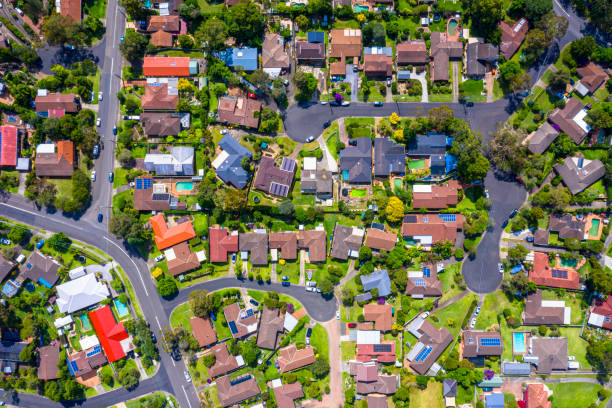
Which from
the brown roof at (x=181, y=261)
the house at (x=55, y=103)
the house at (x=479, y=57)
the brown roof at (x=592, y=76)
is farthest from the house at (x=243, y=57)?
the brown roof at (x=592, y=76)

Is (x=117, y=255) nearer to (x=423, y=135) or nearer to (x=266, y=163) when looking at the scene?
(x=266, y=163)

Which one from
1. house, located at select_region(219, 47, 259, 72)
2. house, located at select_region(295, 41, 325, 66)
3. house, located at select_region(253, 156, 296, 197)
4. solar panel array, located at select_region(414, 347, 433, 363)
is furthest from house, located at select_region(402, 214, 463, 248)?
house, located at select_region(219, 47, 259, 72)

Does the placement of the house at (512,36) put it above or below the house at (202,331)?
above

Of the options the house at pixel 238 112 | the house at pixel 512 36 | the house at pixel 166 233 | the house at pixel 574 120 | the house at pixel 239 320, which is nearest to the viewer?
the house at pixel 239 320

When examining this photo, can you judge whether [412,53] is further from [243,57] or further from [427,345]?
[427,345]

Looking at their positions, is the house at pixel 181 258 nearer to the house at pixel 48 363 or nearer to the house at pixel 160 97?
the house at pixel 48 363

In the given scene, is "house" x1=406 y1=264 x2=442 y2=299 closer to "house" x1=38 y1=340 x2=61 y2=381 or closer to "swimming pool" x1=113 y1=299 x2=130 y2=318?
"swimming pool" x1=113 y1=299 x2=130 y2=318
